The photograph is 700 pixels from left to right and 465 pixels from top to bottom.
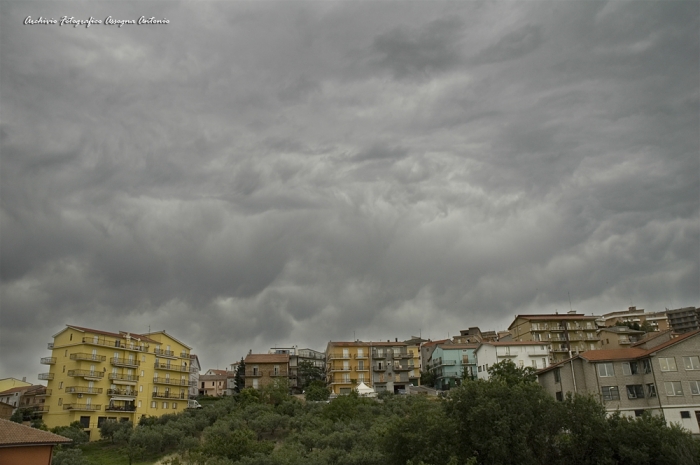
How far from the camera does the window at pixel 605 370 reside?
63156 mm

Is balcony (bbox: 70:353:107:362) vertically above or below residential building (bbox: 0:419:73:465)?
above

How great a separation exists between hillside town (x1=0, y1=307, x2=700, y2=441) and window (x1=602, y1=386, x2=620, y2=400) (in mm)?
104

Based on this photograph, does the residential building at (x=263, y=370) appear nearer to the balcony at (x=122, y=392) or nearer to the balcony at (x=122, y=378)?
the balcony at (x=122, y=378)

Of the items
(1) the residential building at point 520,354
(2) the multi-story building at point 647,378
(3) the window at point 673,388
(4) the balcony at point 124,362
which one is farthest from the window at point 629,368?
(4) the balcony at point 124,362

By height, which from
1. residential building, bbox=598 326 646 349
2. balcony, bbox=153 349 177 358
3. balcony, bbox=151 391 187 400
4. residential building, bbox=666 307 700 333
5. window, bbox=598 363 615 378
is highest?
residential building, bbox=666 307 700 333

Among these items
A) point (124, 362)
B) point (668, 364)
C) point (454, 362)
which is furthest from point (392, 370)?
point (668, 364)

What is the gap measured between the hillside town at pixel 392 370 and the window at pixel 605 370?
0.12m

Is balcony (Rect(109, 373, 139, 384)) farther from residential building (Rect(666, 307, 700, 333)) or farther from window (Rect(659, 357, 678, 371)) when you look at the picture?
residential building (Rect(666, 307, 700, 333))

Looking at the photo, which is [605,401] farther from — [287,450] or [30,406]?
[30,406]

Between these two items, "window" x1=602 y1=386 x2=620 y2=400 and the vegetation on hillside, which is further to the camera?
"window" x1=602 y1=386 x2=620 y2=400

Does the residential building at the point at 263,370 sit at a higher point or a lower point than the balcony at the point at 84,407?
higher

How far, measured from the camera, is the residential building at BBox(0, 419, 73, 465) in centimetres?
3594

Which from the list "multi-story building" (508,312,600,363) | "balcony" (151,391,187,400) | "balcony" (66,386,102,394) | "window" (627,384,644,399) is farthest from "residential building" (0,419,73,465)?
"multi-story building" (508,312,600,363)

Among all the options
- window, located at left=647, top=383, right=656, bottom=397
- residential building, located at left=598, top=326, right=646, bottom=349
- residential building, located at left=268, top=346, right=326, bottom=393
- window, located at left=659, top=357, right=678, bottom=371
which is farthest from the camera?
residential building, located at left=268, top=346, right=326, bottom=393
